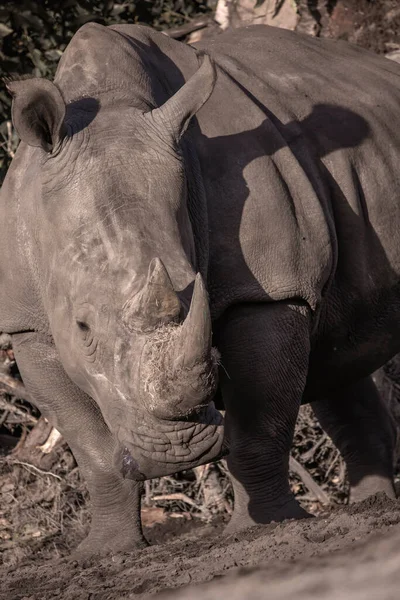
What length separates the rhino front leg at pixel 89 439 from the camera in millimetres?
4289

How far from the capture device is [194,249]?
3.83m

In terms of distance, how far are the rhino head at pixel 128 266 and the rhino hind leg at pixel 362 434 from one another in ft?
8.86

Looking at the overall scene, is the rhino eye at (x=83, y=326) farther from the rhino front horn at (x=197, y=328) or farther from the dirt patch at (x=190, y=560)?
the dirt patch at (x=190, y=560)

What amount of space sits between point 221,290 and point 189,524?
270 centimetres

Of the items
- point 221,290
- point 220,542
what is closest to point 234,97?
point 221,290

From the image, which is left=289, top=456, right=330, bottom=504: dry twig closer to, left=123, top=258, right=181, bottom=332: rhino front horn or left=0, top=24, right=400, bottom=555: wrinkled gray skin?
left=0, top=24, right=400, bottom=555: wrinkled gray skin

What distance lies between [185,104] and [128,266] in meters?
0.84

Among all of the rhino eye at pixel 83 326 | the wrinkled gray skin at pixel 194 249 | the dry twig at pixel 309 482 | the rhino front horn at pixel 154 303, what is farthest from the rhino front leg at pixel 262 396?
the dry twig at pixel 309 482

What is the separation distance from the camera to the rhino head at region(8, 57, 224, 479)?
315 cm

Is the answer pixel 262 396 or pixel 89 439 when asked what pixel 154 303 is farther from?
pixel 89 439

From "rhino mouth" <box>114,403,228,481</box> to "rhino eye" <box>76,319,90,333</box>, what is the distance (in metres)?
0.44

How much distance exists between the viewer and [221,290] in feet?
13.3

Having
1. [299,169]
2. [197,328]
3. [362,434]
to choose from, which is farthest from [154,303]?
[362,434]

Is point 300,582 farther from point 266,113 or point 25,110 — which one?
point 266,113
